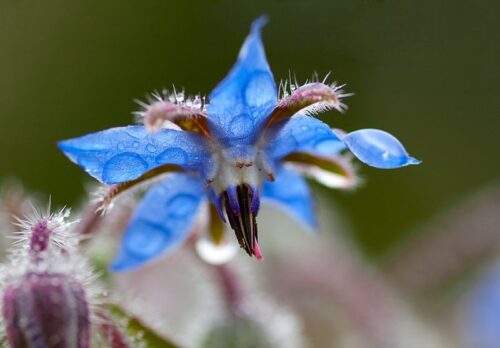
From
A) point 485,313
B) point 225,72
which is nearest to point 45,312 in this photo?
point 485,313

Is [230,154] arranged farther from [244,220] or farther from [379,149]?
[379,149]

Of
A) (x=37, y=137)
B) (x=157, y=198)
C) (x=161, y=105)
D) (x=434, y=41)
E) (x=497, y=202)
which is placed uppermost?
(x=161, y=105)

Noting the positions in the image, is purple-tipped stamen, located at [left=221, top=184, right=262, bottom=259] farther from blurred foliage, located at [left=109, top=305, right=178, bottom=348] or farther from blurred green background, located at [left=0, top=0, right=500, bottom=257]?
blurred green background, located at [left=0, top=0, right=500, bottom=257]

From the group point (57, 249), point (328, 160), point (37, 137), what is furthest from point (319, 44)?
point (57, 249)

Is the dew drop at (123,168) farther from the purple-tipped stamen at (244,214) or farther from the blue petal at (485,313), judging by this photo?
the blue petal at (485,313)

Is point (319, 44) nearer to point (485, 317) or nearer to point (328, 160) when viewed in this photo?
point (485, 317)

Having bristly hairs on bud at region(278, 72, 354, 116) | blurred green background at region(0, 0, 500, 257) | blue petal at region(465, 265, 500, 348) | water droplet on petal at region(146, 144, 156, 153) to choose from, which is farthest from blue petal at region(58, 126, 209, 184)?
blurred green background at region(0, 0, 500, 257)
